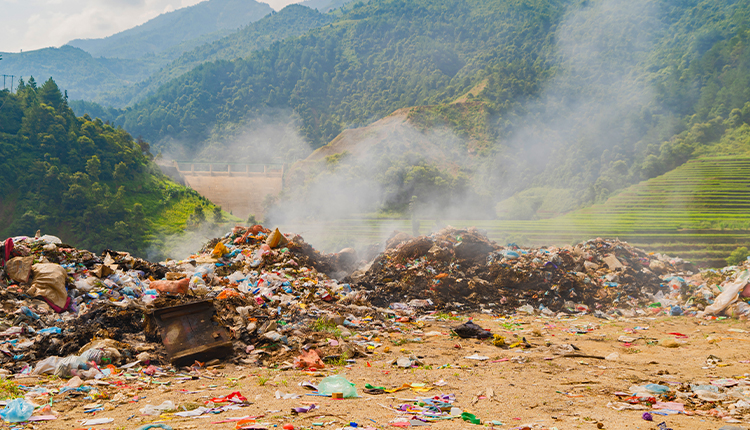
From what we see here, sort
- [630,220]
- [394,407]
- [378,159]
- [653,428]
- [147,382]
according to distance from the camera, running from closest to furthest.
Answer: [653,428]
[394,407]
[147,382]
[630,220]
[378,159]

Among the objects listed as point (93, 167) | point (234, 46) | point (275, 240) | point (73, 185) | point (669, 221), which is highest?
point (234, 46)

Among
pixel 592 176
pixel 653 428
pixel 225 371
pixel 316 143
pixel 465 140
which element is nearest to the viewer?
pixel 653 428

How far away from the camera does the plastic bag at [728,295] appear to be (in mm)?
7625

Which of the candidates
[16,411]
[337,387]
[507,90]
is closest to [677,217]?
[337,387]

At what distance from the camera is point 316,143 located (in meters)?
77.8

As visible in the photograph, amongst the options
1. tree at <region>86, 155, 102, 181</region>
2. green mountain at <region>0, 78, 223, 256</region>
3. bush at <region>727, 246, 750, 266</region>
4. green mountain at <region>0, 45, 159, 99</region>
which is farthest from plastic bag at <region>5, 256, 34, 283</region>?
green mountain at <region>0, 45, 159, 99</region>

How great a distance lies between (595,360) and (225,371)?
Answer: 4.18 meters

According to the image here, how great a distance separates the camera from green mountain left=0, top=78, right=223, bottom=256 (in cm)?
2881

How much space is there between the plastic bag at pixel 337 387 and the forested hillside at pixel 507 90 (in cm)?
2756

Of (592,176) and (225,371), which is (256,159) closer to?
(592,176)

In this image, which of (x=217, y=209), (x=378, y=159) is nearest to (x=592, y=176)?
(x=378, y=159)

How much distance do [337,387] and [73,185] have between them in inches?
1286

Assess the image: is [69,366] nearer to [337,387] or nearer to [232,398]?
[232,398]

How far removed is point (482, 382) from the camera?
13.9ft
